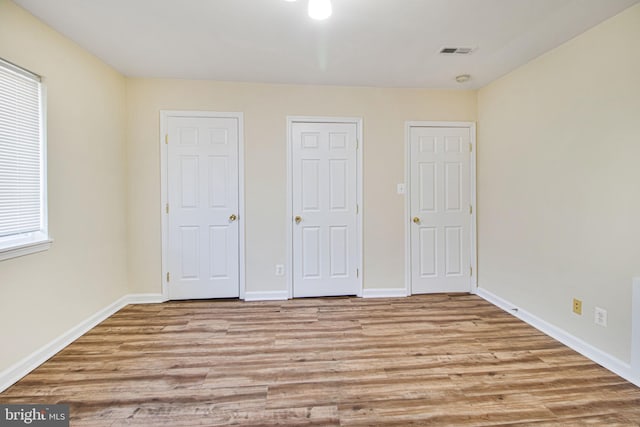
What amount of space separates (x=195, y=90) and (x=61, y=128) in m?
1.32

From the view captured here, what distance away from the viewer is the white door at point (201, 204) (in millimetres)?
3279

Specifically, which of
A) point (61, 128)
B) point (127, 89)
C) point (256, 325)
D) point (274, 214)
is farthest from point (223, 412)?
point (127, 89)

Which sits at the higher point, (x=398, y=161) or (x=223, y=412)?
(x=398, y=161)

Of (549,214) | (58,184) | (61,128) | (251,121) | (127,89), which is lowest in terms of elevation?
(549,214)

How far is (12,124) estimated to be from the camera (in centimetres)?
194

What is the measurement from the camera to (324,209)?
3453mm

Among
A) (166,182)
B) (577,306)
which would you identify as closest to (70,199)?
(166,182)

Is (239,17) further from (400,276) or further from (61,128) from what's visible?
(400,276)

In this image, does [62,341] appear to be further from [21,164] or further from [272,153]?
[272,153]

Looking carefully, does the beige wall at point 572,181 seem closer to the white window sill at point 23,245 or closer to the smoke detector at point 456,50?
the smoke detector at point 456,50

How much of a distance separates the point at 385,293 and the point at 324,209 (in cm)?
121

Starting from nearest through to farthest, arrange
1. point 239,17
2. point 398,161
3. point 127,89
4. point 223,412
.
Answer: point 223,412
point 239,17
point 127,89
point 398,161

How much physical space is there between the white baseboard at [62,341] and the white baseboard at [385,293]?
2.29m

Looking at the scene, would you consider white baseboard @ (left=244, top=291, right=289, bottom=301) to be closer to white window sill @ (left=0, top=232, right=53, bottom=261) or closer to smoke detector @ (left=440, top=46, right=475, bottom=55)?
white window sill @ (left=0, top=232, right=53, bottom=261)
